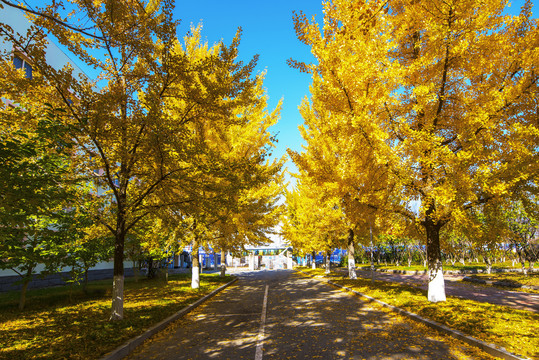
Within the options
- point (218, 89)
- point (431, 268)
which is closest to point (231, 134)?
point (218, 89)

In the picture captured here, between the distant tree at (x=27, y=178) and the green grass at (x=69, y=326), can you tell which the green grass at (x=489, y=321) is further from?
the distant tree at (x=27, y=178)

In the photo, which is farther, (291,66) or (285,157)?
(285,157)

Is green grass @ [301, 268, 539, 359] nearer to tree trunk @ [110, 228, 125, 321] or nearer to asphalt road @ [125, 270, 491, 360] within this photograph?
asphalt road @ [125, 270, 491, 360]

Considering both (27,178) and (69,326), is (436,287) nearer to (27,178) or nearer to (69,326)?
(69,326)

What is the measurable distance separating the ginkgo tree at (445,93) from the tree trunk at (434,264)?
0.13ft

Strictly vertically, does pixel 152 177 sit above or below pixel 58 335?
above

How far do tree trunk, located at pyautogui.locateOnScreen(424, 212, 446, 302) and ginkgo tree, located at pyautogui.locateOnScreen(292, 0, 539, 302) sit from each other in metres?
0.04

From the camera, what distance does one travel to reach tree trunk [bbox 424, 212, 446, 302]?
973 cm

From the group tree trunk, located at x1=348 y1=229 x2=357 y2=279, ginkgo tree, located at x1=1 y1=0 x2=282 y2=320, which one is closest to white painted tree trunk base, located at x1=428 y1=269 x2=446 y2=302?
ginkgo tree, located at x1=1 y1=0 x2=282 y2=320

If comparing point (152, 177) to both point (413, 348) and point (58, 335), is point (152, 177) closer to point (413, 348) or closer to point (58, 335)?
point (58, 335)

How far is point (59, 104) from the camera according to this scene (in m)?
7.52

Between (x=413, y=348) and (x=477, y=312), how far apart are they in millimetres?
3667

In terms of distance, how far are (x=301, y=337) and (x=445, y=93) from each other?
27.4ft

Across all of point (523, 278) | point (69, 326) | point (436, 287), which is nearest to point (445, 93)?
point (436, 287)
